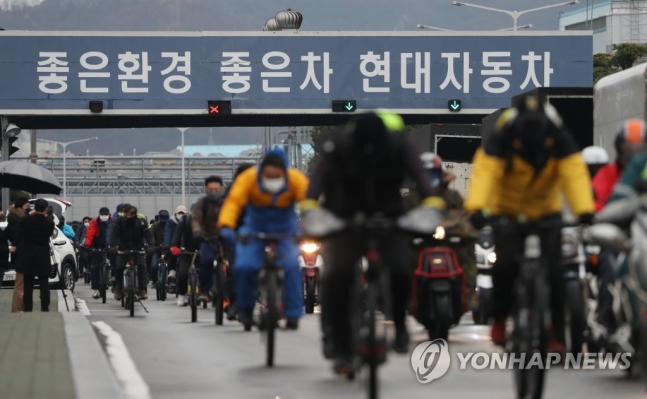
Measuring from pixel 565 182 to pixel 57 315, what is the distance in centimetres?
1110

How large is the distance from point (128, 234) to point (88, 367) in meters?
13.6

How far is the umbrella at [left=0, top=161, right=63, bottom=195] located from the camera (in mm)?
28359

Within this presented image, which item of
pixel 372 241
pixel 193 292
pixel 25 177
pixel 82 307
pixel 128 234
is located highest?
pixel 25 177

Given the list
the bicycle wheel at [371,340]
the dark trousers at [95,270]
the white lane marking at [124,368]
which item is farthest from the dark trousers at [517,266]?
the dark trousers at [95,270]

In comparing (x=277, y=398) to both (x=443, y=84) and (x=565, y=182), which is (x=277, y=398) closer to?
(x=565, y=182)

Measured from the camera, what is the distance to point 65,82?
45.4m

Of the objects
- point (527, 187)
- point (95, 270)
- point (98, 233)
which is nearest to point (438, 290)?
point (527, 187)

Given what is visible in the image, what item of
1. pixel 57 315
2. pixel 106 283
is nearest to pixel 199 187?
pixel 106 283

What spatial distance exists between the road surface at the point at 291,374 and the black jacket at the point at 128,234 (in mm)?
7693

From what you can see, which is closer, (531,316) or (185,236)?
(531,316)

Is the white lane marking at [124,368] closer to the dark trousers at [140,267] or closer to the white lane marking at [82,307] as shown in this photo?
the white lane marking at [82,307]

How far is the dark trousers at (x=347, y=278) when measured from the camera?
10.0m

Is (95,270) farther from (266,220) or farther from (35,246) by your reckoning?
(266,220)

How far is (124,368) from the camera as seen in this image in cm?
1280
